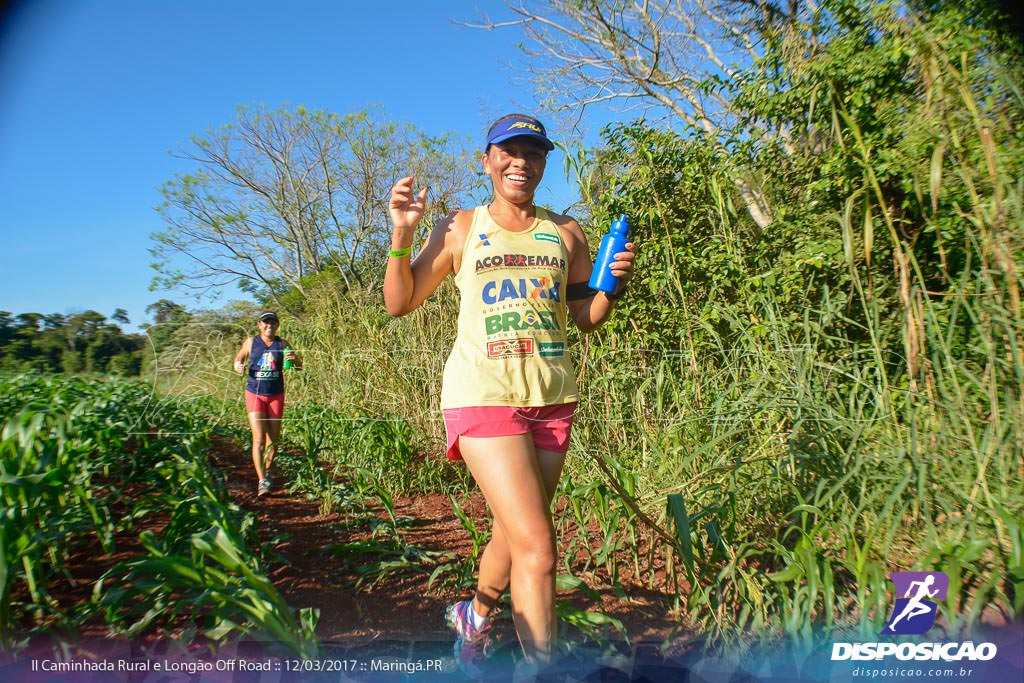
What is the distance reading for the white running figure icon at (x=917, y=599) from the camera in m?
1.97

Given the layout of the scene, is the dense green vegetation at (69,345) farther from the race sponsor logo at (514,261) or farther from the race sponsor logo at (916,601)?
the race sponsor logo at (916,601)

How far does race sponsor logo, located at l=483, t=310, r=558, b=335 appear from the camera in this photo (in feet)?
6.12

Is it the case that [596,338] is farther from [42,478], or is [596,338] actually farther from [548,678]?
[42,478]

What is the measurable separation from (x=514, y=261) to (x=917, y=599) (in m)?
1.81

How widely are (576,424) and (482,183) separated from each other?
1974 mm

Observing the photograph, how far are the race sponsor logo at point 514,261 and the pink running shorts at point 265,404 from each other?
3933 mm

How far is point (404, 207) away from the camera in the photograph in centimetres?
193

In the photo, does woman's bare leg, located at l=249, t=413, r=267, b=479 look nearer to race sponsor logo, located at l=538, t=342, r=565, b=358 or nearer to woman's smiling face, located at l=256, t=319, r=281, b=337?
woman's smiling face, located at l=256, t=319, r=281, b=337

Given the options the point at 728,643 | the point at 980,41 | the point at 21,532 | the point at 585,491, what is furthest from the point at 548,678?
the point at 980,41

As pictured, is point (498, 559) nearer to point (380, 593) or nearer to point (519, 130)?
point (380, 593)

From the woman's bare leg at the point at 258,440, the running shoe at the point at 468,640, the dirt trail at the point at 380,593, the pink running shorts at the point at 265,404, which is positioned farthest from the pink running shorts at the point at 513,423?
the pink running shorts at the point at 265,404

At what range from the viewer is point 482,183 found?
14.4 feet

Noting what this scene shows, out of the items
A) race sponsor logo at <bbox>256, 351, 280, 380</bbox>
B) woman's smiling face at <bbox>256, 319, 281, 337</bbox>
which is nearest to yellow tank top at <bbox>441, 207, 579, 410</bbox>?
race sponsor logo at <bbox>256, 351, 280, 380</bbox>

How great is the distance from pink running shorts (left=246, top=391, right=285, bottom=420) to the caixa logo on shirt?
462 centimetres
